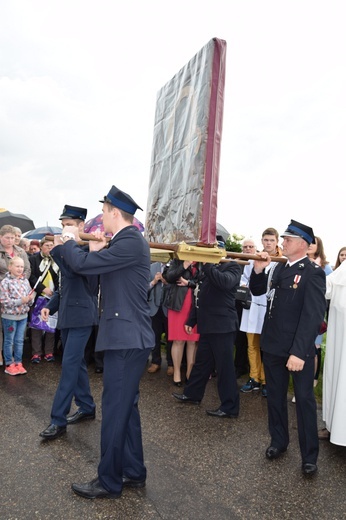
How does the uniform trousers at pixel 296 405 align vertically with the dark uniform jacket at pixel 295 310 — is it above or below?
below

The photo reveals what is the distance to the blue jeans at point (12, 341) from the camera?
648 centimetres

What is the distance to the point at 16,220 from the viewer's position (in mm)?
14344

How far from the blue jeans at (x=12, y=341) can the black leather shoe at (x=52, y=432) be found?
8.40 ft

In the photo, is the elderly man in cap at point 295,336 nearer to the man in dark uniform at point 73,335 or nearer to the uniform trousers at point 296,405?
the uniform trousers at point 296,405

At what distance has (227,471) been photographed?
3684 millimetres

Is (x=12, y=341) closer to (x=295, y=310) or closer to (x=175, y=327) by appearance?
(x=175, y=327)

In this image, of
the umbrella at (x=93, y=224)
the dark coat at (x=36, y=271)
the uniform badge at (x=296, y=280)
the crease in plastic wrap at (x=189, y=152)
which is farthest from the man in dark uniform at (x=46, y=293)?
the uniform badge at (x=296, y=280)

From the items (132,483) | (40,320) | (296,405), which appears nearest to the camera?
(132,483)

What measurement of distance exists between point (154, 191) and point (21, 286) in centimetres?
342

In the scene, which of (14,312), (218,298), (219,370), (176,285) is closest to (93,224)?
(176,285)

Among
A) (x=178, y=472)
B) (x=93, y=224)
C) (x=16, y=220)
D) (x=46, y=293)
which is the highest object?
(x=16, y=220)

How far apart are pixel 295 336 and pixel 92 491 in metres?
1.99

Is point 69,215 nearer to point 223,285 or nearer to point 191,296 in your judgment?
point 223,285

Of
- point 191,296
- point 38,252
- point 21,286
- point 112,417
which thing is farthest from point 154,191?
point 38,252
